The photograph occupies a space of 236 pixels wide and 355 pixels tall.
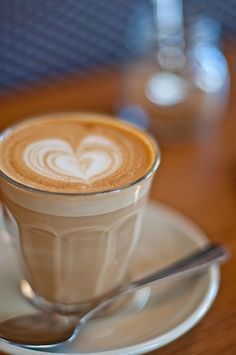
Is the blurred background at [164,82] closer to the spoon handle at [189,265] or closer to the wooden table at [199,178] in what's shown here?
the wooden table at [199,178]

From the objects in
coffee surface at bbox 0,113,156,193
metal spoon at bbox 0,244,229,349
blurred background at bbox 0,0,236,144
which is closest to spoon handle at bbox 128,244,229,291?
metal spoon at bbox 0,244,229,349

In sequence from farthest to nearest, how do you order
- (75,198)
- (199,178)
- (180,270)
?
(199,178)
(180,270)
(75,198)

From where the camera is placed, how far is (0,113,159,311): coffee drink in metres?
0.58

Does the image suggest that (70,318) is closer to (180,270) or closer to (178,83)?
(180,270)

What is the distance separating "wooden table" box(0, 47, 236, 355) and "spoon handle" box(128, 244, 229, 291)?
0.09 ft

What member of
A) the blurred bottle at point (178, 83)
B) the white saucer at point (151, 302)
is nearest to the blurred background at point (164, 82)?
the blurred bottle at point (178, 83)

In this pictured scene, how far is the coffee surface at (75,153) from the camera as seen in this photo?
0.60 meters

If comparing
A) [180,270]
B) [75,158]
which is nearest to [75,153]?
[75,158]

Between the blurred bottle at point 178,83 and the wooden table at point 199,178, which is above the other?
the blurred bottle at point 178,83

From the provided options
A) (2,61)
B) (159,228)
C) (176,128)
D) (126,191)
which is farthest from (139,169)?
(2,61)

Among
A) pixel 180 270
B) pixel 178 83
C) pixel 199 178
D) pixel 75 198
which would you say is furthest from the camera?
pixel 178 83

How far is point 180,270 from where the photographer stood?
2.20ft

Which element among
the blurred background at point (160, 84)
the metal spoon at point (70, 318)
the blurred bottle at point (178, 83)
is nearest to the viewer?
the metal spoon at point (70, 318)

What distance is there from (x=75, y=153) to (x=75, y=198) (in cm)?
11
